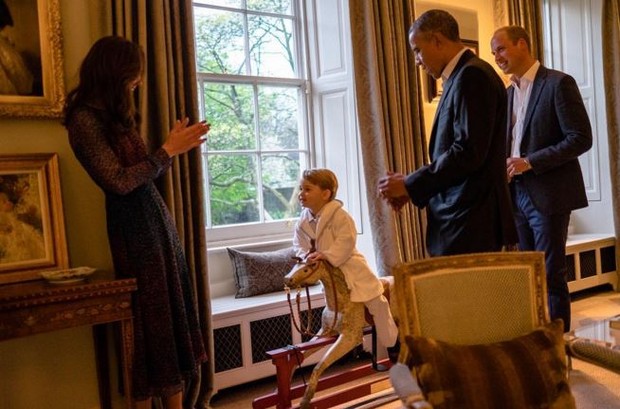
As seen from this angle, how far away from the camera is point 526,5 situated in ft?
15.6

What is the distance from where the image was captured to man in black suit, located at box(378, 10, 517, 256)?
1.95m

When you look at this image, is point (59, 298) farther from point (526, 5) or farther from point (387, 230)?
point (526, 5)

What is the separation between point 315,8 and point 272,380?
225cm

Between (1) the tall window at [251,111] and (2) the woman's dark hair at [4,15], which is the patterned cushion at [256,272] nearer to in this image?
(1) the tall window at [251,111]

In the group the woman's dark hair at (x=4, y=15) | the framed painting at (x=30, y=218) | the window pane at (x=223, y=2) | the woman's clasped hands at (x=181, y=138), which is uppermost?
the window pane at (x=223, y=2)

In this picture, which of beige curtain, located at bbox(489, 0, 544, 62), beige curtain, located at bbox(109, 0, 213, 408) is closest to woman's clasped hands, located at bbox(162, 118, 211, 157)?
beige curtain, located at bbox(109, 0, 213, 408)

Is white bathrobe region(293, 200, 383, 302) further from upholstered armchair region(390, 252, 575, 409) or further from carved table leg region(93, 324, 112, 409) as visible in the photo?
carved table leg region(93, 324, 112, 409)

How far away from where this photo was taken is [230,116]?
3.55 m

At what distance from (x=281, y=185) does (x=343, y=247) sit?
4.61 ft

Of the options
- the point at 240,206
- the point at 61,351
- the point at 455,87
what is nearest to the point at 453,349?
the point at 455,87

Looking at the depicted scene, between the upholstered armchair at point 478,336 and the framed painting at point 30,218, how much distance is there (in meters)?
1.54

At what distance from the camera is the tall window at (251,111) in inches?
137

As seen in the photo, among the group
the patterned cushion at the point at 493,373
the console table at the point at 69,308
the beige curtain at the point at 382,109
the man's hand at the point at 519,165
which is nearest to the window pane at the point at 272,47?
the beige curtain at the point at 382,109

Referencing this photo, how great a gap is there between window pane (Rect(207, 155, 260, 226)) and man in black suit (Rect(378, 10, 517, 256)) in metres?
1.57
